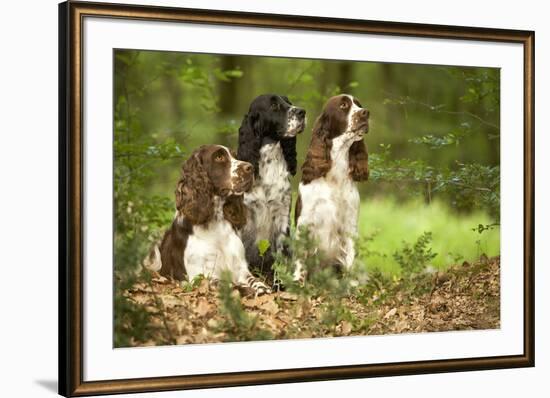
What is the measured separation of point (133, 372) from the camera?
5.76m

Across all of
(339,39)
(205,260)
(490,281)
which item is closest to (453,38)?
(339,39)

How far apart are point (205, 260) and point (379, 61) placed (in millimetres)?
1598

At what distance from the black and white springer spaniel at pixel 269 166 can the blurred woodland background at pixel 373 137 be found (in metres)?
0.06

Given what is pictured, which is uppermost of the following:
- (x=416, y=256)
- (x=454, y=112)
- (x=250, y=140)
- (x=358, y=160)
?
(x=454, y=112)

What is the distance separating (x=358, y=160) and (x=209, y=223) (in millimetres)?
1018

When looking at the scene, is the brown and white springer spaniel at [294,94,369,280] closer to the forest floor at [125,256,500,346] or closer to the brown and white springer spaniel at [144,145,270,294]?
the forest floor at [125,256,500,346]

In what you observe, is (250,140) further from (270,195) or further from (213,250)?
(213,250)

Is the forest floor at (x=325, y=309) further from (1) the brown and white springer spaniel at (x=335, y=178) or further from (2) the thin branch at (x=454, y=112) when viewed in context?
(2) the thin branch at (x=454, y=112)

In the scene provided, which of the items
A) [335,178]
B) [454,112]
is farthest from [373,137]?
[454,112]

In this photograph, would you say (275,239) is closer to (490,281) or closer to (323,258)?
(323,258)

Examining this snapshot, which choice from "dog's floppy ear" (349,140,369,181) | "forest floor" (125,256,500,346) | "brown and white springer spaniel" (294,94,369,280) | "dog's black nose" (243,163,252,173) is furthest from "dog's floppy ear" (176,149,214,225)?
"dog's floppy ear" (349,140,369,181)

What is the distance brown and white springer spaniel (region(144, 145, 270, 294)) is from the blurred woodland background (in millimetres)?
77

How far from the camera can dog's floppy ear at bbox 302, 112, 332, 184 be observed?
6273 millimetres

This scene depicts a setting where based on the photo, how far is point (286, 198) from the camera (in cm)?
625
